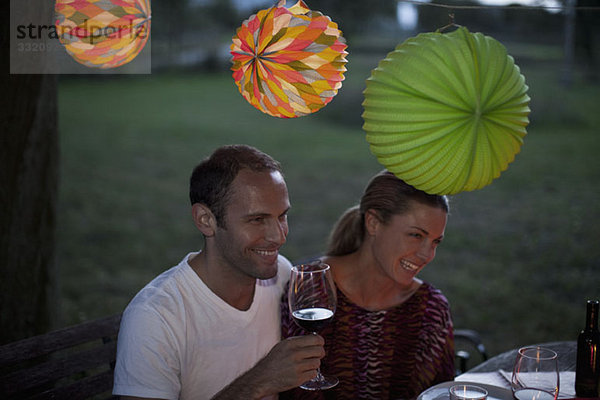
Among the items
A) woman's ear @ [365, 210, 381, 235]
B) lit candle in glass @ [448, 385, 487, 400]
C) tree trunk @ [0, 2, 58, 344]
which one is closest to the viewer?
lit candle in glass @ [448, 385, 487, 400]

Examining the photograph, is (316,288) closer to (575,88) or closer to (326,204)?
(326,204)

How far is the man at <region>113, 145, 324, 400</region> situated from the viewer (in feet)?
6.55

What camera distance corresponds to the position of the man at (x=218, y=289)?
1995mm

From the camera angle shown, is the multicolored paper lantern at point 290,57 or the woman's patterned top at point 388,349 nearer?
the multicolored paper lantern at point 290,57

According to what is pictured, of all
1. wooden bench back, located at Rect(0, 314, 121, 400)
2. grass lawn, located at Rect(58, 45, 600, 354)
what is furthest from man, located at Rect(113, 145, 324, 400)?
grass lawn, located at Rect(58, 45, 600, 354)

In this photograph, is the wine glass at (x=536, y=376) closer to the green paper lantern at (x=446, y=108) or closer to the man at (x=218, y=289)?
the green paper lantern at (x=446, y=108)

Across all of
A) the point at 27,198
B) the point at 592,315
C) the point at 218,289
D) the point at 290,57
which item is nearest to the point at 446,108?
the point at 290,57

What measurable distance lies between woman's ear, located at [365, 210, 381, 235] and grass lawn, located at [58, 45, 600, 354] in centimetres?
323

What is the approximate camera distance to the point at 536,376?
170 cm

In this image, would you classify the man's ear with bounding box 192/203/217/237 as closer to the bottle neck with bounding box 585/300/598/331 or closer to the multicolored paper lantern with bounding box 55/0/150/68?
the multicolored paper lantern with bounding box 55/0/150/68

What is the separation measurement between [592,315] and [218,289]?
4.29 ft

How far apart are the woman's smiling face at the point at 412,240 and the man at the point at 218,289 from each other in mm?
540

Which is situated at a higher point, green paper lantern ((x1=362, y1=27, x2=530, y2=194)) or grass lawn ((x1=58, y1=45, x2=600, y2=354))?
green paper lantern ((x1=362, y1=27, x2=530, y2=194))

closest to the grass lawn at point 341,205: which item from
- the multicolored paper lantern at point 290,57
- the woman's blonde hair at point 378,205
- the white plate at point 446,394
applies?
the woman's blonde hair at point 378,205
